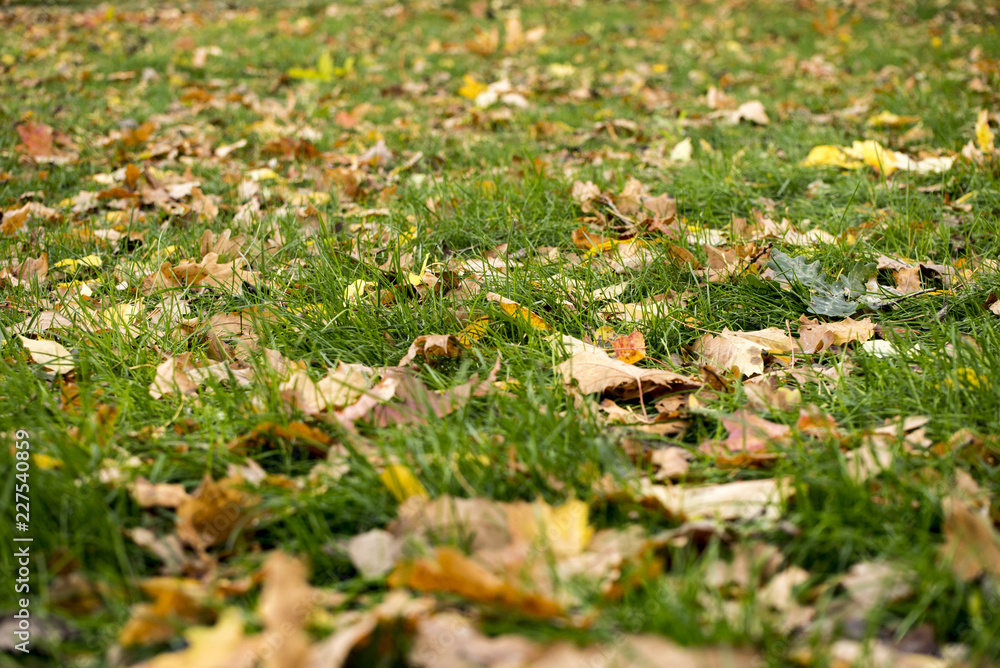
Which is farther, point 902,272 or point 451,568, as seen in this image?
point 902,272

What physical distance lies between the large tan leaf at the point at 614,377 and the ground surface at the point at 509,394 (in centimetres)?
1

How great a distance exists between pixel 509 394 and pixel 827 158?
2.32 meters

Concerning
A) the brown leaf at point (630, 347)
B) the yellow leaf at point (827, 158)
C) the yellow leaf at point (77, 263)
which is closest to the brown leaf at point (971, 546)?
the brown leaf at point (630, 347)

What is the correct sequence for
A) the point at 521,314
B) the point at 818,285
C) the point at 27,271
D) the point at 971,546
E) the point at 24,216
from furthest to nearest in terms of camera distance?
1. the point at 24,216
2. the point at 27,271
3. the point at 818,285
4. the point at 521,314
5. the point at 971,546

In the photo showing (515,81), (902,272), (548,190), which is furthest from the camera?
(515,81)

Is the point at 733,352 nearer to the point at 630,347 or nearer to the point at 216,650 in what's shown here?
the point at 630,347

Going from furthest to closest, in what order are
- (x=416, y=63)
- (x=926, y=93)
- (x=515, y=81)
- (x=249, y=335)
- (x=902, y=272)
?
1. (x=416, y=63)
2. (x=515, y=81)
3. (x=926, y=93)
4. (x=902, y=272)
5. (x=249, y=335)

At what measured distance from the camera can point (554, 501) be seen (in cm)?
128

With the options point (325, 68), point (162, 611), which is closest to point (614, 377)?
point (162, 611)

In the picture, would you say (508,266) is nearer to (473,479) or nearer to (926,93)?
(473,479)

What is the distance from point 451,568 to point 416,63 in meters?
5.52

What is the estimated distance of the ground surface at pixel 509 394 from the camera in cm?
103

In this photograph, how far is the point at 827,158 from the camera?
10.2 ft

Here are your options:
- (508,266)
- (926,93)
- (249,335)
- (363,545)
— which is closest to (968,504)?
(363,545)
